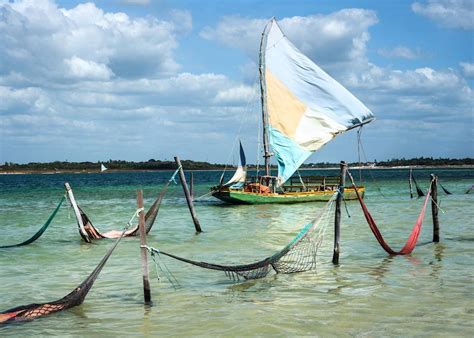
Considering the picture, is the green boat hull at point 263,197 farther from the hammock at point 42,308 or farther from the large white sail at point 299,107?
the hammock at point 42,308

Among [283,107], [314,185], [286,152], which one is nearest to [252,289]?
[286,152]

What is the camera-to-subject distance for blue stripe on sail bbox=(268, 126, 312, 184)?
32656 mm

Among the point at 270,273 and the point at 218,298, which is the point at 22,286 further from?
the point at 270,273

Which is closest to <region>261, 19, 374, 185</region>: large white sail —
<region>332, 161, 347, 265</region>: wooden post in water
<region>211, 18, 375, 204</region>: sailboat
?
<region>211, 18, 375, 204</region>: sailboat

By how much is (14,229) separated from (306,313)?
19985mm

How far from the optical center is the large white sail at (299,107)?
32250 millimetres

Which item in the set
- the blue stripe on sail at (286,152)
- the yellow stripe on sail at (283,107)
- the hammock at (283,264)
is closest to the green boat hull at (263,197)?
the blue stripe on sail at (286,152)

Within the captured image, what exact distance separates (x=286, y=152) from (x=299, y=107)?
2.64 metres

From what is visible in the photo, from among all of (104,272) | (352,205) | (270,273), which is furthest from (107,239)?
(352,205)

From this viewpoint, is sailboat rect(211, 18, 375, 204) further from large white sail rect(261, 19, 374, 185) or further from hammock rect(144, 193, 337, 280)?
hammock rect(144, 193, 337, 280)

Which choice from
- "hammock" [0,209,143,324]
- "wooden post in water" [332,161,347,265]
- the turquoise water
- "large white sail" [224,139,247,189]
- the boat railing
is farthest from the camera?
the boat railing

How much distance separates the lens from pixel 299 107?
32.5 metres

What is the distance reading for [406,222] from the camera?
25.2m

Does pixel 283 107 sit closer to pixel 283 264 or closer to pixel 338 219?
pixel 338 219
